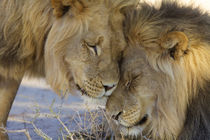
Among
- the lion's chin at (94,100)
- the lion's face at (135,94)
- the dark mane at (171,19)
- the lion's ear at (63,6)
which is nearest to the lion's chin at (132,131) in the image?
the lion's face at (135,94)

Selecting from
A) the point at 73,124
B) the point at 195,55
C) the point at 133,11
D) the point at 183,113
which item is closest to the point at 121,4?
the point at 133,11

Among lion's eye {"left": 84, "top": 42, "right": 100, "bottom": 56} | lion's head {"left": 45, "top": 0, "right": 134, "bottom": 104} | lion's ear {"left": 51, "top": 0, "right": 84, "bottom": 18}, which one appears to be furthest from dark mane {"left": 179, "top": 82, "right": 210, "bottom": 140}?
lion's ear {"left": 51, "top": 0, "right": 84, "bottom": 18}

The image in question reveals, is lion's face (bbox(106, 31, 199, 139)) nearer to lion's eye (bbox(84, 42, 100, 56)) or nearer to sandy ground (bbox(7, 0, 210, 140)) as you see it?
lion's eye (bbox(84, 42, 100, 56))

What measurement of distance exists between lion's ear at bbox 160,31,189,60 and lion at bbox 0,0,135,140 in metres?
0.36

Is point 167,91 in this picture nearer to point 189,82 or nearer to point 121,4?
point 189,82

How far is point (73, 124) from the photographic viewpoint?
4832 mm

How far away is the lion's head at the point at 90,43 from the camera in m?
3.21

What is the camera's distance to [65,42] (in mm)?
3389

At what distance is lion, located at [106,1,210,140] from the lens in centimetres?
311

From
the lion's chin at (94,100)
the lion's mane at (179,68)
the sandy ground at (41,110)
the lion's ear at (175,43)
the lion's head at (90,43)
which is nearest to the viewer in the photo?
the lion's ear at (175,43)

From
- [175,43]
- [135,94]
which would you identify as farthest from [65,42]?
[175,43]

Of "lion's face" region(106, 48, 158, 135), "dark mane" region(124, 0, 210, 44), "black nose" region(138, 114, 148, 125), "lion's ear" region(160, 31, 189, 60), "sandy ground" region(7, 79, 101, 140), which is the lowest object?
"sandy ground" region(7, 79, 101, 140)

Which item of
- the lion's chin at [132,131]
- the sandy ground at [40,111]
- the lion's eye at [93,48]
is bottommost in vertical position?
the sandy ground at [40,111]

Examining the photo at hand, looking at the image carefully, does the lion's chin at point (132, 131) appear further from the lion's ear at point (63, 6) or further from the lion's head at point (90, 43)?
the lion's ear at point (63, 6)
